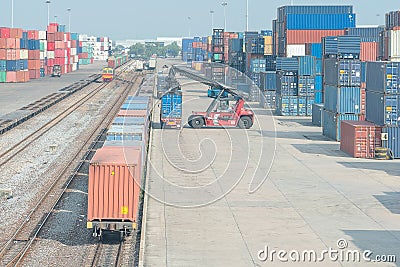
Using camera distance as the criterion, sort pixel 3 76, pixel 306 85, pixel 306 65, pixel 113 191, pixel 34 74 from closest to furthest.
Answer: pixel 113 191 → pixel 306 65 → pixel 306 85 → pixel 3 76 → pixel 34 74

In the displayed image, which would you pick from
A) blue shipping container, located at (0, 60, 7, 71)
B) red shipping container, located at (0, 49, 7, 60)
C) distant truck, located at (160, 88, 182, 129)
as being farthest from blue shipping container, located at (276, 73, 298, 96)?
blue shipping container, located at (0, 60, 7, 71)

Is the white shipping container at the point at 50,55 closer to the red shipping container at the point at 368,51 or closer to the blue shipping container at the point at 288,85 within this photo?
the blue shipping container at the point at 288,85

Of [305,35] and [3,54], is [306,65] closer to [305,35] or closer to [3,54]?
[305,35]

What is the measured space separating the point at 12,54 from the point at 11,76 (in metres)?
5.83

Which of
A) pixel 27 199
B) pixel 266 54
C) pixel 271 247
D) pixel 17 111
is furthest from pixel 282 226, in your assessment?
pixel 266 54

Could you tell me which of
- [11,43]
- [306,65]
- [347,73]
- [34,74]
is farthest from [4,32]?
[347,73]

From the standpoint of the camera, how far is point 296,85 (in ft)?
223

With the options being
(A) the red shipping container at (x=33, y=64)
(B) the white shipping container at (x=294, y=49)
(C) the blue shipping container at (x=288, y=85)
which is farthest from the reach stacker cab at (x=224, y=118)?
(A) the red shipping container at (x=33, y=64)

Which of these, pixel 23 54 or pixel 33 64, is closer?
pixel 23 54

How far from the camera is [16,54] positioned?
117 meters

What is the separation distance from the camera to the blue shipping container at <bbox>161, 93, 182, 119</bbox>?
5503cm

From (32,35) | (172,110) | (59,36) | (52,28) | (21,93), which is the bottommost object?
(172,110)

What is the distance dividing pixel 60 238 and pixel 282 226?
7.83 meters

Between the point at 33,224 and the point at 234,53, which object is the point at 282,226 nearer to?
the point at 33,224
